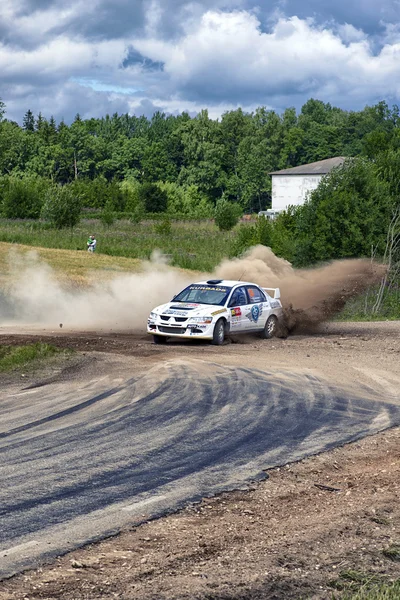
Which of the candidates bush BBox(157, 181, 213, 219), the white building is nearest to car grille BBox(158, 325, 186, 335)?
the white building

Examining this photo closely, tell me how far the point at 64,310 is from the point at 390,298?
19349 mm

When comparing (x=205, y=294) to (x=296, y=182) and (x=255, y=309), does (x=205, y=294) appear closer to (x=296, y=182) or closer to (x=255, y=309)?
(x=255, y=309)

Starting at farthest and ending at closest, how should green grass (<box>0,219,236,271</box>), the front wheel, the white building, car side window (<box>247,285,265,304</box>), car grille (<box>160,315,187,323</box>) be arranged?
the white building → green grass (<box>0,219,236,271</box>) → car side window (<box>247,285,265,304</box>) → the front wheel → car grille (<box>160,315,187,323</box>)

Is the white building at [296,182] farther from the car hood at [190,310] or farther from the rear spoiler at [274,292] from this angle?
the car hood at [190,310]

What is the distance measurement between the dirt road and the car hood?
1012cm

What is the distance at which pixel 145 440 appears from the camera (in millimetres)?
11094

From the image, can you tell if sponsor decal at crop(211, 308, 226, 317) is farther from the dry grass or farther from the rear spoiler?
the dry grass

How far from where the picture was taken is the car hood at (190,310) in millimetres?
21781

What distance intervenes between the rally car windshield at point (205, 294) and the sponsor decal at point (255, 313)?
83cm

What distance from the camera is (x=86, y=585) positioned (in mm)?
6227

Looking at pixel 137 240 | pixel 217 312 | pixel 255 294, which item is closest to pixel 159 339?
pixel 217 312

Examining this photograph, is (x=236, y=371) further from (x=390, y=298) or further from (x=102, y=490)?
(x=390, y=298)

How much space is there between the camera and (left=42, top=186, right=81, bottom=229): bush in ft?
213

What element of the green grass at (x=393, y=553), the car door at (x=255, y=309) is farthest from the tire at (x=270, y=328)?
the green grass at (x=393, y=553)
